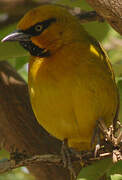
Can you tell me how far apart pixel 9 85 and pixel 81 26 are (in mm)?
1226

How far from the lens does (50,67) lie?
147 inches

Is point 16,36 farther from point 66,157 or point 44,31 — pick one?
point 66,157

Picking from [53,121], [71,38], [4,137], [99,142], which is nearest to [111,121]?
[99,142]

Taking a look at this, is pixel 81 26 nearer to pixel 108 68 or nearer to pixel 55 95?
pixel 108 68

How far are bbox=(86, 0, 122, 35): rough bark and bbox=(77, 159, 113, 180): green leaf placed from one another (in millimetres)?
961

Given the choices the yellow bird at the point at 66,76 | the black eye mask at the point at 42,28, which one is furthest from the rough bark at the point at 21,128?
the black eye mask at the point at 42,28

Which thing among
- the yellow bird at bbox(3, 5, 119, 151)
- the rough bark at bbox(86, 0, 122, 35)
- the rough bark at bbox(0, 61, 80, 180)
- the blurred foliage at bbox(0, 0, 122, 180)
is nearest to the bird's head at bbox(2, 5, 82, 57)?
the yellow bird at bbox(3, 5, 119, 151)

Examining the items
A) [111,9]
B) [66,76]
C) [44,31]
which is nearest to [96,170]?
[66,76]

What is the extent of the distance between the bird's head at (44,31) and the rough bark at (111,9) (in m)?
0.75

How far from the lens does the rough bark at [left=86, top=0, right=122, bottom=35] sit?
3.04m

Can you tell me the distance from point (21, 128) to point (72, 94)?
132cm

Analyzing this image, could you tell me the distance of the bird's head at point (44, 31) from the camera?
12.5 ft

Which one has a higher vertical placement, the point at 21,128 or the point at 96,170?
the point at 96,170

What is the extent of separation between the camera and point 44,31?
3.91m
